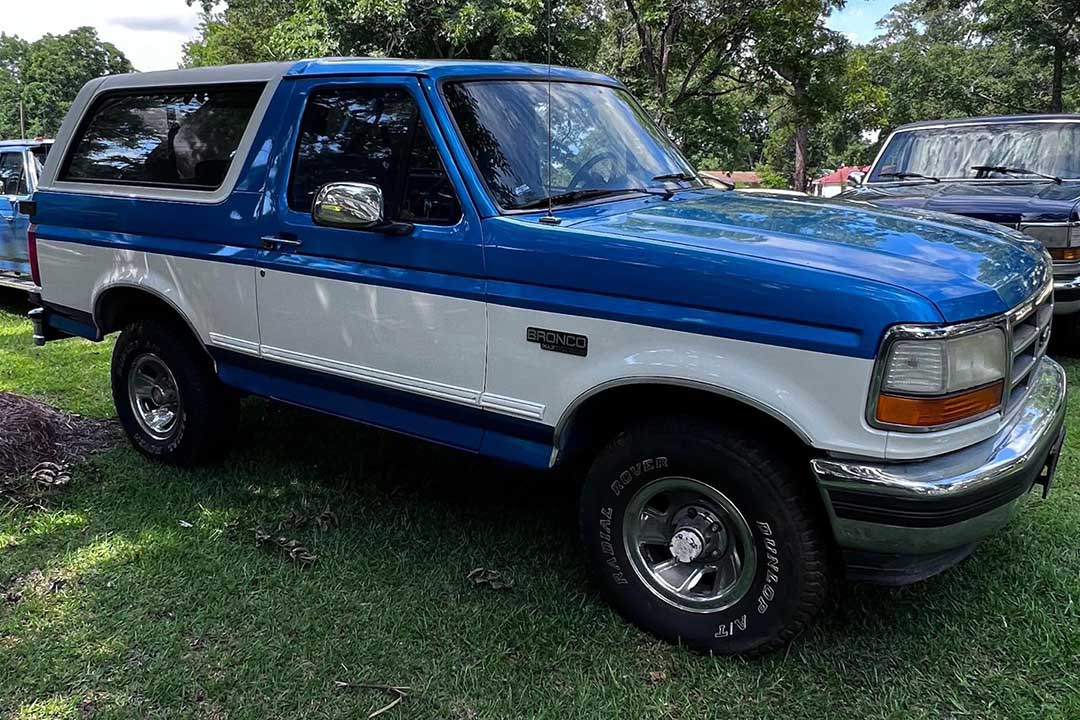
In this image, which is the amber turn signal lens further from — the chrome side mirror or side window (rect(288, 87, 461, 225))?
the chrome side mirror

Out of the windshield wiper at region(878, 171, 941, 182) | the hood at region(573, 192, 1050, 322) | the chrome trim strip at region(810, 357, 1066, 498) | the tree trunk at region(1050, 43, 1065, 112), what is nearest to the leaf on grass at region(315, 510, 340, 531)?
the hood at region(573, 192, 1050, 322)

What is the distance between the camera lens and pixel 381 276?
11.0ft

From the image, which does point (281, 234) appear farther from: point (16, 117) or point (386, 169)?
point (16, 117)

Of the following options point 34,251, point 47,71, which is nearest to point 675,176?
point 34,251

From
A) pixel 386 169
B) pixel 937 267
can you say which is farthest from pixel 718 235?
pixel 386 169

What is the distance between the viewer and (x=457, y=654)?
3.01 metres

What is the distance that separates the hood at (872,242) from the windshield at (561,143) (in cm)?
29

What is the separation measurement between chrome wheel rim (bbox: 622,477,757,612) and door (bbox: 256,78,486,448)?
753 millimetres

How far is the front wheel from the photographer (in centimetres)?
271

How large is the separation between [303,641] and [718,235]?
2.09 metres

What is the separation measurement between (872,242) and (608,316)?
90 cm

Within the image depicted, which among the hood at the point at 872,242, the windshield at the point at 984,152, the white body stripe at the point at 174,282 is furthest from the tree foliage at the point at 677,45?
the hood at the point at 872,242

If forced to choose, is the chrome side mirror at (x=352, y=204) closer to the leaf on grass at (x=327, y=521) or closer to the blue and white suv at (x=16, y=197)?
the leaf on grass at (x=327, y=521)

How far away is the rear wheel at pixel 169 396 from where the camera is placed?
4379 millimetres
